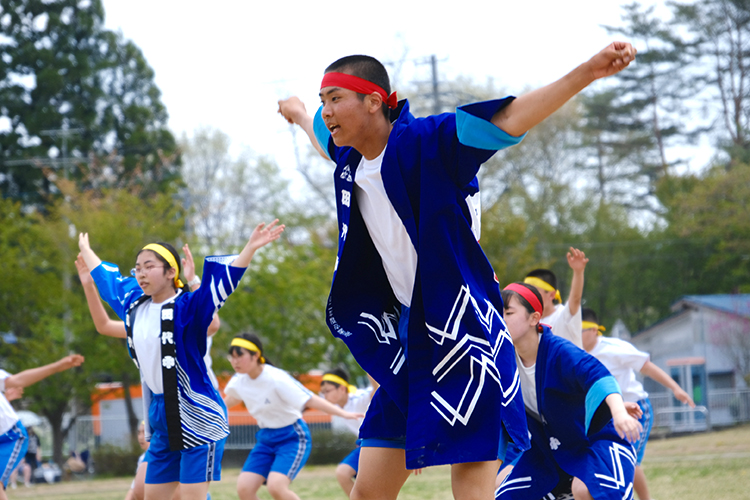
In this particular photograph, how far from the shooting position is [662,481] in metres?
10.7

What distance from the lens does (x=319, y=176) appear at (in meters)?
30.5

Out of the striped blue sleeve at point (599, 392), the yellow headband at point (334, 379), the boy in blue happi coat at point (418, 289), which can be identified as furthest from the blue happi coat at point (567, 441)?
the yellow headband at point (334, 379)

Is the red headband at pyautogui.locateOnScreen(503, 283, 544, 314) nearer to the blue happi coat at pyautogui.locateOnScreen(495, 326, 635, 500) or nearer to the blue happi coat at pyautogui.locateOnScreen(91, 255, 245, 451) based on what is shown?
the blue happi coat at pyautogui.locateOnScreen(495, 326, 635, 500)

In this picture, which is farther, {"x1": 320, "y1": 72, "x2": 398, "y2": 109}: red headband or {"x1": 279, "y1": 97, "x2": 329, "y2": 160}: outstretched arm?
{"x1": 279, "y1": 97, "x2": 329, "y2": 160}: outstretched arm

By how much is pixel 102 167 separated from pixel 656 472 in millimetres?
23489

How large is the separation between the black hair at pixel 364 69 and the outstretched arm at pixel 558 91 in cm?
58

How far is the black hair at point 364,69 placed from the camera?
9.45 ft

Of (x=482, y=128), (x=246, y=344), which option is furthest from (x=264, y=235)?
(x=246, y=344)

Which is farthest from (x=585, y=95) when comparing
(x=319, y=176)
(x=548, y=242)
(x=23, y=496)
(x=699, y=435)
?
(x=23, y=496)

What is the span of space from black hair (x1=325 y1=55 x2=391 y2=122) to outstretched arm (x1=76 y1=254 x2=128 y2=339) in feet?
11.6

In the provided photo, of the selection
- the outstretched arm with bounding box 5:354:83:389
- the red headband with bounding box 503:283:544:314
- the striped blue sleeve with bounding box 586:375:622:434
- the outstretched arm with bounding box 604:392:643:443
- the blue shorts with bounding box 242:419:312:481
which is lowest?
the blue shorts with bounding box 242:419:312:481

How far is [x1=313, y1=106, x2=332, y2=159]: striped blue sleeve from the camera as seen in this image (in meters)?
3.37

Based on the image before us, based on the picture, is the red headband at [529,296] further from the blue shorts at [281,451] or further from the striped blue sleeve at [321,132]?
the blue shorts at [281,451]

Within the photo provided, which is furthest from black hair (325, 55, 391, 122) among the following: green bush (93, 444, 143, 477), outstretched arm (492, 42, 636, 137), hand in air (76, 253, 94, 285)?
green bush (93, 444, 143, 477)
